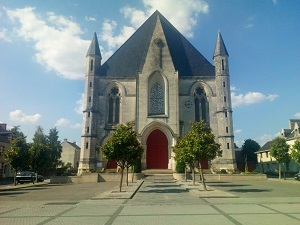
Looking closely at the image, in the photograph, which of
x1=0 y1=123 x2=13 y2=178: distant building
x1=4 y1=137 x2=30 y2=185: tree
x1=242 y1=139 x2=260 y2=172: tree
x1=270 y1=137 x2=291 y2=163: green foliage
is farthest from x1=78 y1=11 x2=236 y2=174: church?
x1=242 y1=139 x2=260 y2=172: tree

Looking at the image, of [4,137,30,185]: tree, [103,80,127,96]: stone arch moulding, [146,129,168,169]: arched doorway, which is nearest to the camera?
[4,137,30,185]: tree

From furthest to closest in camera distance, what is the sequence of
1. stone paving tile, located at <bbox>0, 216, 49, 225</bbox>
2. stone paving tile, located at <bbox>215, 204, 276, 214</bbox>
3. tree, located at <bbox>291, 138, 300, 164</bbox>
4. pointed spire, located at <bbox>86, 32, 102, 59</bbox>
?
1. pointed spire, located at <bbox>86, 32, 102, 59</bbox>
2. tree, located at <bbox>291, 138, 300, 164</bbox>
3. stone paving tile, located at <bbox>215, 204, 276, 214</bbox>
4. stone paving tile, located at <bbox>0, 216, 49, 225</bbox>

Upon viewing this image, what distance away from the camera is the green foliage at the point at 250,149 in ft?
208

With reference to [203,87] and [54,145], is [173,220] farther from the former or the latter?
[54,145]

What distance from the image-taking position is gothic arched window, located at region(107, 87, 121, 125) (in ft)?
127

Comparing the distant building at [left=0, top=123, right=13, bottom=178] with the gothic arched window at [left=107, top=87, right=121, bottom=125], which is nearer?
the gothic arched window at [left=107, top=87, right=121, bottom=125]

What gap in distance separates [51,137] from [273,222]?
1985 inches

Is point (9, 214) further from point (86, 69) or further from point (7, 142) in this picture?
point (7, 142)

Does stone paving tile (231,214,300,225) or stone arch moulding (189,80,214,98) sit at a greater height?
stone arch moulding (189,80,214,98)

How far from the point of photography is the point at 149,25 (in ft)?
146

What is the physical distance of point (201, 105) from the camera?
128 feet

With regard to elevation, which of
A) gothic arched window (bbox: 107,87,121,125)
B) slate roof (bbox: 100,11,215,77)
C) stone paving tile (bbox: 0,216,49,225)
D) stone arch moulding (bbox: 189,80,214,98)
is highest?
slate roof (bbox: 100,11,215,77)

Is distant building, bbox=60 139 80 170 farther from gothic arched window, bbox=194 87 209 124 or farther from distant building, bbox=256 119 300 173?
distant building, bbox=256 119 300 173

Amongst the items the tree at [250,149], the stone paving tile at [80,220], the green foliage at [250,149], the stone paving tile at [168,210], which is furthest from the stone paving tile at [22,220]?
the green foliage at [250,149]
